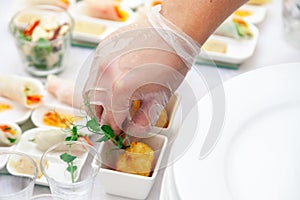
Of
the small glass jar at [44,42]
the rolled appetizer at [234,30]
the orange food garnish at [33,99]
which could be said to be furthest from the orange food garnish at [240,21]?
the orange food garnish at [33,99]

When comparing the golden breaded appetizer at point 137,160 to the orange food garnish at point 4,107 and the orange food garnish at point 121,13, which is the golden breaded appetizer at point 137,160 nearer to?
the orange food garnish at point 4,107

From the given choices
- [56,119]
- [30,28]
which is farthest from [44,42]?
[56,119]

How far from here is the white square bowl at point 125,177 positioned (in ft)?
2.85

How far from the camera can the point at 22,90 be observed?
1084mm

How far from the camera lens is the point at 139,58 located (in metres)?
0.77

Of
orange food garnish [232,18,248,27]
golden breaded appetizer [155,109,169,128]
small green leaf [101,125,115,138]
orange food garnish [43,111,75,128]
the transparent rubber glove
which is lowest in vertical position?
orange food garnish [43,111,75,128]

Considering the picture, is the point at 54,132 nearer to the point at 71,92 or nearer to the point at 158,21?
the point at 71,92

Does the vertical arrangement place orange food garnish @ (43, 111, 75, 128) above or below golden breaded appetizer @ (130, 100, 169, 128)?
below

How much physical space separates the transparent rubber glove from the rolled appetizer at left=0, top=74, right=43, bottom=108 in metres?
0.30

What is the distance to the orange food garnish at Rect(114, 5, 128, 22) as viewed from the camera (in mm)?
1295

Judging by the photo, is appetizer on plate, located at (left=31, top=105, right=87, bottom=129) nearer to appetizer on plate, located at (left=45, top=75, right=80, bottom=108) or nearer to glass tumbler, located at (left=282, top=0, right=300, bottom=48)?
appetizer on plate, located at (left=45, top=75, right=80, bottom=108)

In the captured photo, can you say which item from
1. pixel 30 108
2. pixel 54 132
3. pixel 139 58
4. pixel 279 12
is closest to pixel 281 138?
pixel 139 58

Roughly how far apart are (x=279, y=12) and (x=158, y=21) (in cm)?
64

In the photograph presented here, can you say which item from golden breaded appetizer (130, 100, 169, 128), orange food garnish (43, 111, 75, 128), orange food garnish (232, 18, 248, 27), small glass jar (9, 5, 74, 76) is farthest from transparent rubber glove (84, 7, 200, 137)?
orange food garnish (232, 18, 248, 27)
